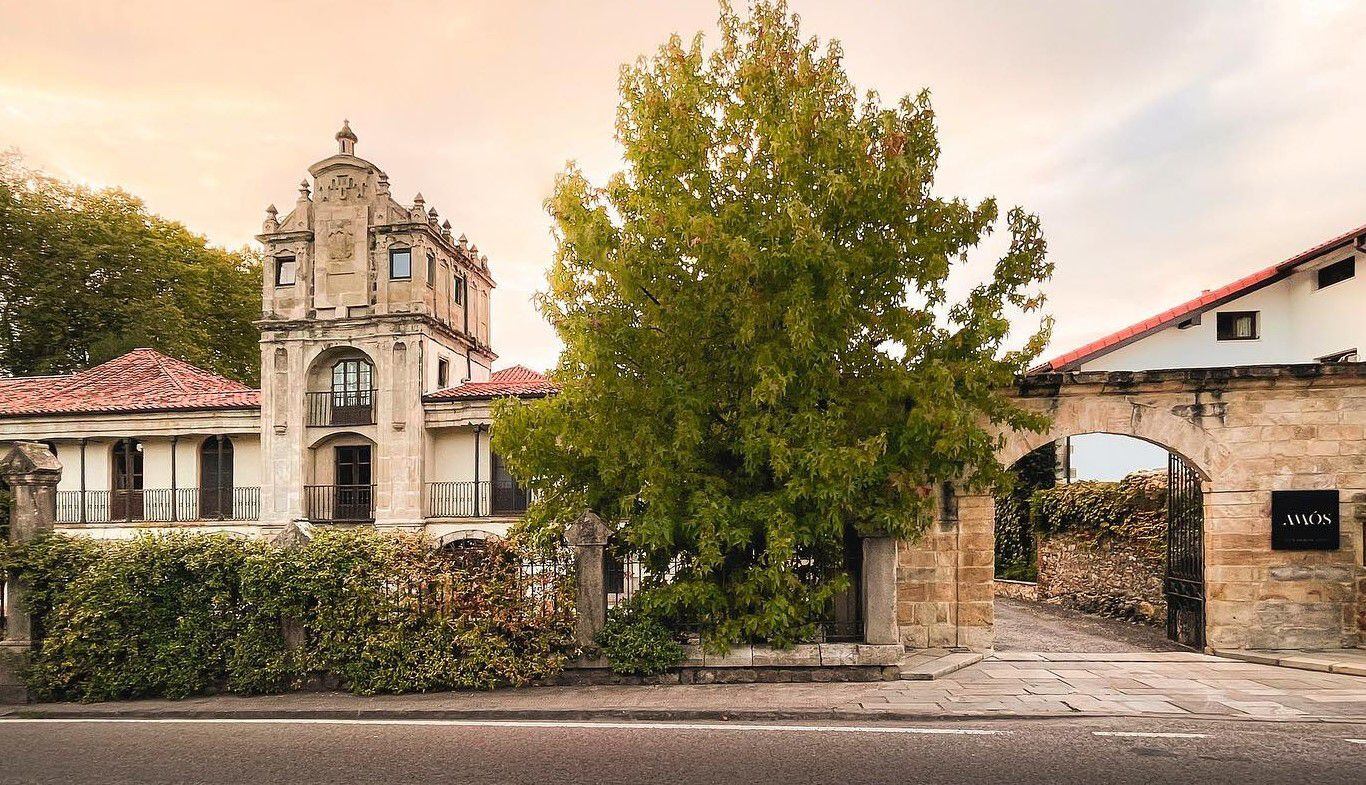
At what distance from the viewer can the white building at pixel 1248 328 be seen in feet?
64.1

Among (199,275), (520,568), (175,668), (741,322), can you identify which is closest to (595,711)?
(520,568)

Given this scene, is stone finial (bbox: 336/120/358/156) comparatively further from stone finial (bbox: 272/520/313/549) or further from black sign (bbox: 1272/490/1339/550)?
black sign (bbox: 1272/490/1339/550)

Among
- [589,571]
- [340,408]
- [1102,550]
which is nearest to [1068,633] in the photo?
[1102,550]

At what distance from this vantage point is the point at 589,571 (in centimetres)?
952

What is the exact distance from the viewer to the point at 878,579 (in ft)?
31.3

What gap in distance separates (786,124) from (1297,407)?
8.24 m

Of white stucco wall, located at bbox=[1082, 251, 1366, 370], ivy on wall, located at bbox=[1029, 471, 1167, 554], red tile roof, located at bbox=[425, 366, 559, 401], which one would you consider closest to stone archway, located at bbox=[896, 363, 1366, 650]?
ivy on wall, located at bbox=[1029, 471, 1167, 554]

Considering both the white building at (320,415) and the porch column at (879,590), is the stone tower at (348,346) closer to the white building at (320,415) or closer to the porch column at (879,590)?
the white building at (320,415)

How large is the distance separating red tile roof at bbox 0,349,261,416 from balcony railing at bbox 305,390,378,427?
1807mm

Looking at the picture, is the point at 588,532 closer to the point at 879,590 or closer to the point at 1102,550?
the point at 879,590

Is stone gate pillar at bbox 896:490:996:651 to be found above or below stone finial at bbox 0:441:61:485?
below

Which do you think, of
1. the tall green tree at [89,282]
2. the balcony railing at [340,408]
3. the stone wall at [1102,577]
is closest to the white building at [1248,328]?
the stone wall at [1102,577]

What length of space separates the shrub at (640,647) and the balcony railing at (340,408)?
1882cm

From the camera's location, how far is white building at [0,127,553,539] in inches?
993
